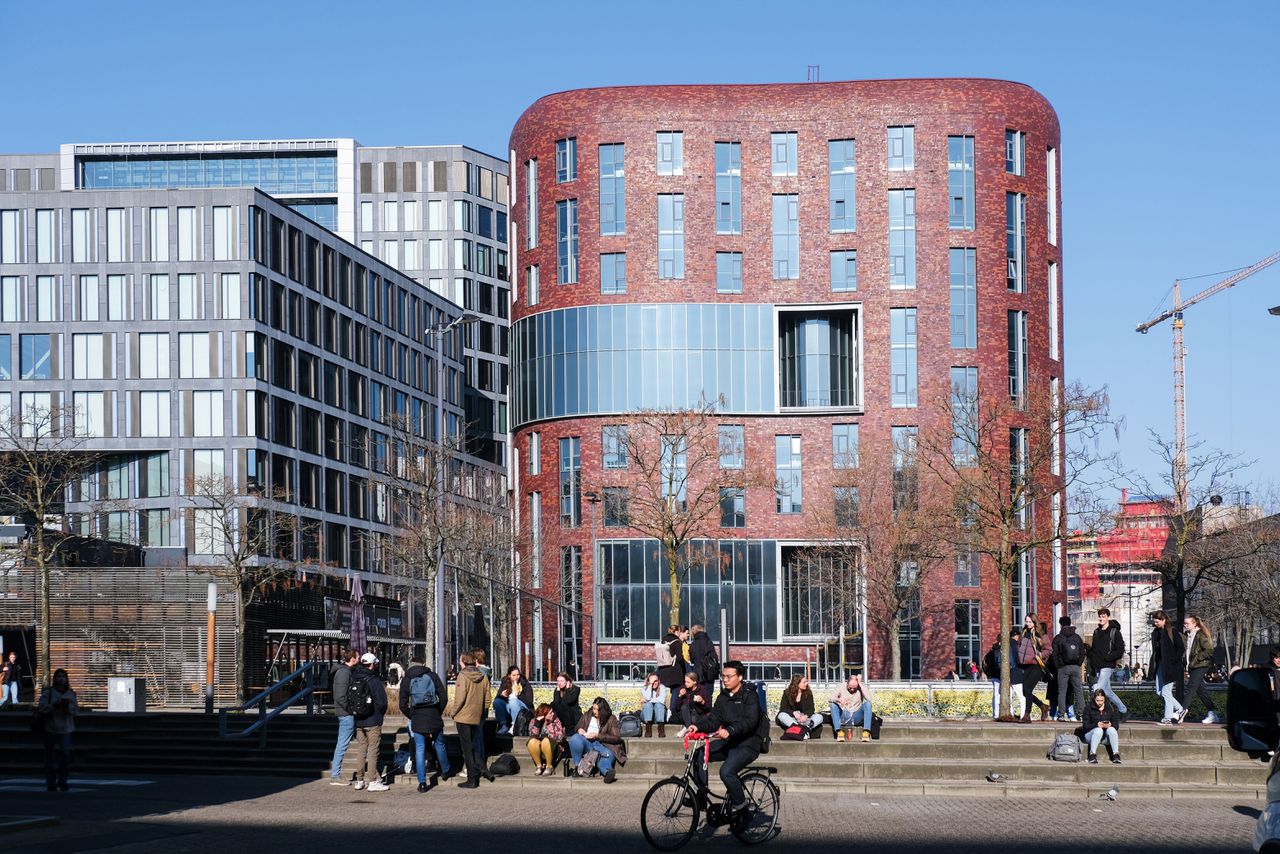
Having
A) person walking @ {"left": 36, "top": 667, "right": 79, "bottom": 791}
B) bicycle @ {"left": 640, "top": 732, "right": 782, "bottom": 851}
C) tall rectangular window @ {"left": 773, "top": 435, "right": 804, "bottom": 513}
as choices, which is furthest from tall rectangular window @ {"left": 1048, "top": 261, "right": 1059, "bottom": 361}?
bicycle @ {"left": 640, "top": 732, "right": 782, "bottom": 851}

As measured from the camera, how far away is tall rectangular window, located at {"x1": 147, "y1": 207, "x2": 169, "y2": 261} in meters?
88.2

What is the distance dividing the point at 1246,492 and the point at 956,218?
16913 mm

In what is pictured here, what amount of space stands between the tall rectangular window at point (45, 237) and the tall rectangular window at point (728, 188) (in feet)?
124

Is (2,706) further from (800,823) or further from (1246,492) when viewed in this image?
(1246,492)

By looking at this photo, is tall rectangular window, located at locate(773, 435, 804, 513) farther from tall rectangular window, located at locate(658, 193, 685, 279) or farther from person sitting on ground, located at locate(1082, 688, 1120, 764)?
person sitting on ground, located at locate(1082, 688, 1120, 764)

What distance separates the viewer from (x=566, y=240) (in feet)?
245

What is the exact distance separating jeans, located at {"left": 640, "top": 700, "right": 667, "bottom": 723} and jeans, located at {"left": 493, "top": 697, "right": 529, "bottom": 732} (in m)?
2.16

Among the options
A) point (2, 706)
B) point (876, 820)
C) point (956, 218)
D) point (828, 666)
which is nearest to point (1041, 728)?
point (876, 820)

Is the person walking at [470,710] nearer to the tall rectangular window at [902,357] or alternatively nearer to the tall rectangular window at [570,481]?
the tall rectangular window at [570,481]

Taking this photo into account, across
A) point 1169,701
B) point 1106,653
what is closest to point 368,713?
point 1106,653

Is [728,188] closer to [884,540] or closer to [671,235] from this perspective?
[671,235]

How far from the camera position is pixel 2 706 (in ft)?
128

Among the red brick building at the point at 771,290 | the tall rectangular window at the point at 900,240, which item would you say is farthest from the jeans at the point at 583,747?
the tall rectangular window at the point at 900,240

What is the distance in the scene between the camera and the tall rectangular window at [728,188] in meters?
73.4
